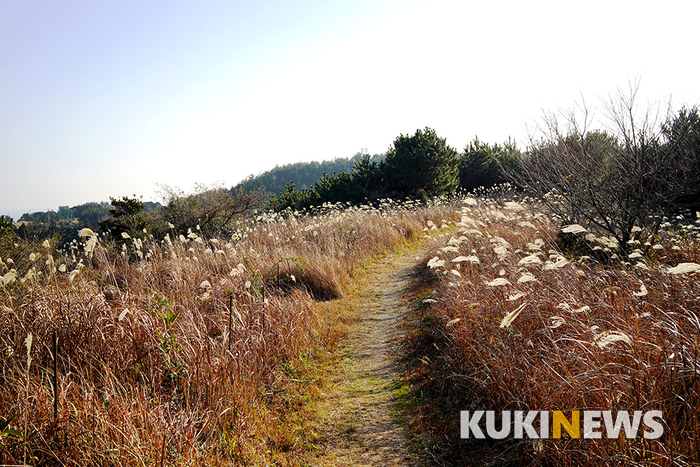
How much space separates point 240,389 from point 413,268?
6.75 meters

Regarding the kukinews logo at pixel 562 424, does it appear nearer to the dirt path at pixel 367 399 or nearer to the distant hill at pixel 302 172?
the dirt path at pixel 367 399

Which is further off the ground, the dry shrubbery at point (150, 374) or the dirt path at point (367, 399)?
the dry shrubbery at point (150, 374)

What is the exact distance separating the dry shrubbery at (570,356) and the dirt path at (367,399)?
14.0 inches

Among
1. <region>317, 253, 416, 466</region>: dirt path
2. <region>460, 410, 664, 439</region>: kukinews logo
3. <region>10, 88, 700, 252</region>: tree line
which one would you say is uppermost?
<region>10, 88, 700, 252</region>: tree line

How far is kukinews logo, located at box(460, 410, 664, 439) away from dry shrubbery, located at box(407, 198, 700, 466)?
48 millimetres

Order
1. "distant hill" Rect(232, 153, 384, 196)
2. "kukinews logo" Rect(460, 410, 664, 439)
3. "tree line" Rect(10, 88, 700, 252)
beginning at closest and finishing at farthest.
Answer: "kukinews logo" Rect(460, 410, 664, 439)
"tree line" Rect(10, 88, 700, 252)
"distant hill" Rect(232, 153, 384, 196)

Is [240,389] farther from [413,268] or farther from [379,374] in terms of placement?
[413,268]

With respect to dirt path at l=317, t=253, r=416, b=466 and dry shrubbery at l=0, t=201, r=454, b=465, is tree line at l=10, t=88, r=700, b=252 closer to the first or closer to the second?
dry shrubbery at l=0, t=201, r=454, b=465

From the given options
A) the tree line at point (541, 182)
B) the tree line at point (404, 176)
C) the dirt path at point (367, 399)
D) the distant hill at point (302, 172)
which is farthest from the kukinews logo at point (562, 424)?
the distant hill at point (302, 172)

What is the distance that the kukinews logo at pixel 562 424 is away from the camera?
7.16 ft

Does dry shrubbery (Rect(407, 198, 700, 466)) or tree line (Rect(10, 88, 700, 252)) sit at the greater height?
tree line (Rect(10, 88, 700, 252))

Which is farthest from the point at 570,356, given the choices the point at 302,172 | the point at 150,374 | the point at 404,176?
the point at 302,172

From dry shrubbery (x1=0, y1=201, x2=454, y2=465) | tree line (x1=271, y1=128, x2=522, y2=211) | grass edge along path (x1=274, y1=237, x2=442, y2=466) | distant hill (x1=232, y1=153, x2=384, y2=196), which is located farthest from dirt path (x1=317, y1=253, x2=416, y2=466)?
distant hill (x1=232, y1=153, x2=384, y2=196)

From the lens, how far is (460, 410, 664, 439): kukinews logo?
7.16 feet
